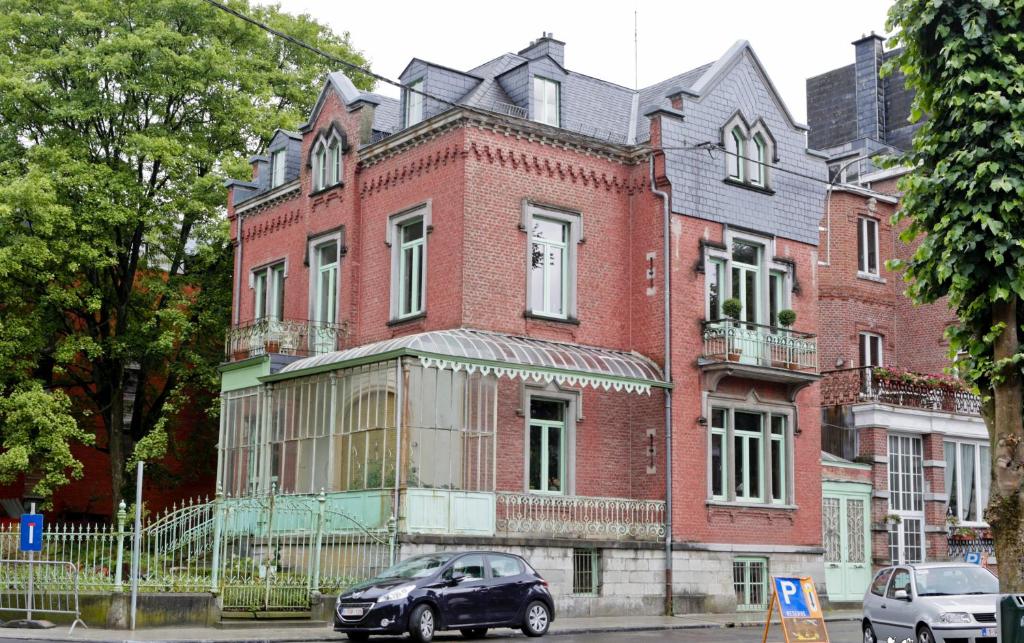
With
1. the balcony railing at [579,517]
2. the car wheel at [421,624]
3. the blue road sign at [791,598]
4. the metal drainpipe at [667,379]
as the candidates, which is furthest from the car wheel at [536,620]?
the metal drainpipe at [667,379]

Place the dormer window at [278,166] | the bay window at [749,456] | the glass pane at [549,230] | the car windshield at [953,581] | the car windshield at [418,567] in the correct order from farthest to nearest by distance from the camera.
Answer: the dormer window at [278,166]
the bay window at [749,456]
the glass pane at [549,230]
the car windshield at [418,567]
the car windshield at [953,581]

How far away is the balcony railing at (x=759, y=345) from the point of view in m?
27.6

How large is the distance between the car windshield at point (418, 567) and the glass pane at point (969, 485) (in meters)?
19.2

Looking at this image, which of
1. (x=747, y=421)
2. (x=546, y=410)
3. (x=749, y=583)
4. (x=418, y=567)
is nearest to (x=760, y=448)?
(x=747, y=421)

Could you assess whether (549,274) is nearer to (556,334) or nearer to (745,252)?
(556,334)

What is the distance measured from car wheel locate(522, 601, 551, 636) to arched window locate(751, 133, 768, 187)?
12.7 meters

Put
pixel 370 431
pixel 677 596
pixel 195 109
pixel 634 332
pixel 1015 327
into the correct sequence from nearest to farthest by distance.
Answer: pixel 1015 327 < pixel 370 431 < pixel 677 596 < pixel 634 332 < pixel 195 109

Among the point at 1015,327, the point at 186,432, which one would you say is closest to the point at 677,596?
the point at 1015,327

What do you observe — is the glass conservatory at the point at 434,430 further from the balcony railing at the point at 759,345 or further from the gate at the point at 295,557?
the balcony railing at the point at 759,345

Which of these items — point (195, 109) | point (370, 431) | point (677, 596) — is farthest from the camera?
point (195, 109)

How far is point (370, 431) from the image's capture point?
24.4 meters

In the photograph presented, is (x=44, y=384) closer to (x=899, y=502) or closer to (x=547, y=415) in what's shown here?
(x=547, y=415)

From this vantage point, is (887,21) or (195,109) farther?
(195,109)

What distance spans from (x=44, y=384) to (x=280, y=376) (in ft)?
33.7
